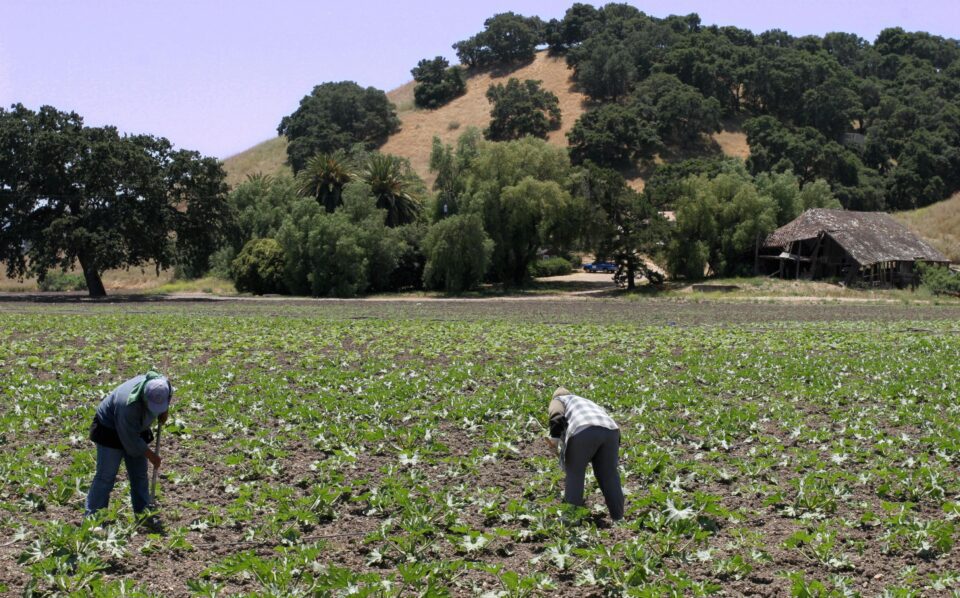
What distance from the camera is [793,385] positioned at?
16812 millimetres

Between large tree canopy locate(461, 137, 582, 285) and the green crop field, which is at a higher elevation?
large tree canopy locate(461, 137, 582, 285)

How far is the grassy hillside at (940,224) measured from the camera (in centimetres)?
7281

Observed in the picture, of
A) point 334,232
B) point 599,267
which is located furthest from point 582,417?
point 599,267

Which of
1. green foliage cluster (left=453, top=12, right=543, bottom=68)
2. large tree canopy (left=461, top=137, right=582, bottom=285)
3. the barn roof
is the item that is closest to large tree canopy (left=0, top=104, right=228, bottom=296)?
large tree canopy (left=461, top=137, right=582, bottom=285)

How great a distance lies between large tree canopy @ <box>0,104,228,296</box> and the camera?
5181 centimetres

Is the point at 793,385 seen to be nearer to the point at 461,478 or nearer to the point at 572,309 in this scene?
the point at 461,478

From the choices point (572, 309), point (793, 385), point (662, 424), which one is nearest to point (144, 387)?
point (662, 424)

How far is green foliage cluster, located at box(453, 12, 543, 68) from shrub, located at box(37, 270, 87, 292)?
94034 millimetres

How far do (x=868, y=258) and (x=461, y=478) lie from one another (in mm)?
53341

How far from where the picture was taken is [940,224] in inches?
3145

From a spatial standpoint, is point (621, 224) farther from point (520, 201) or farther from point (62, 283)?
point (62, 283)

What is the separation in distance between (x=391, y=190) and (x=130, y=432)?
62.0m

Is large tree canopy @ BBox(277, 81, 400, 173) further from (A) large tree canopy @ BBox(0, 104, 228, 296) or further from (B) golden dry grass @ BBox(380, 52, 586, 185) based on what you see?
(A) large tree canopy @ BBox(0, 104, 228, 296)

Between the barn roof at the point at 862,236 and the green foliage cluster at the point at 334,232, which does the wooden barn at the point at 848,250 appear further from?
the green foliage cluster at the point at 334,232
